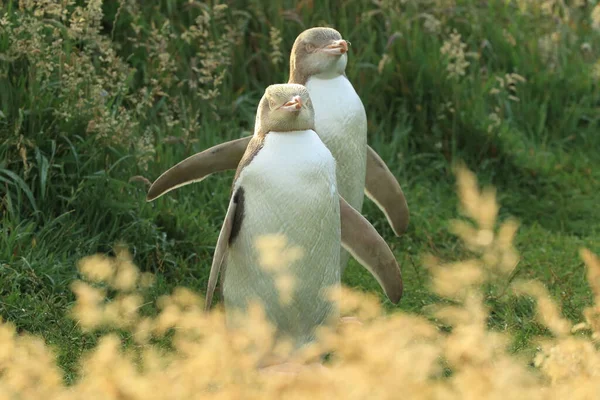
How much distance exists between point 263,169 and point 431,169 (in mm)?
2960

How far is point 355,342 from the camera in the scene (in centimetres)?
313

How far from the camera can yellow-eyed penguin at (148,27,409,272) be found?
15.1 ft

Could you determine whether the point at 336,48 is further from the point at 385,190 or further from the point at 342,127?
the point at 385,190

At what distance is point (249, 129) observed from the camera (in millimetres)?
6590

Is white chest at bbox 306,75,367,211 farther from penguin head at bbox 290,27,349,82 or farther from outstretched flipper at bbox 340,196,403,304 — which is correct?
outstretched flipper at bbox 340,196,403,304

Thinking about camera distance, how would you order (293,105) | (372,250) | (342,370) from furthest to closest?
(372,250) → (293,105) → (342,370)

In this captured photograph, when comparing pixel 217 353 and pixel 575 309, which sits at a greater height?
pixel 217 353

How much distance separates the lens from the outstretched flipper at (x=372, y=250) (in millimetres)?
4297

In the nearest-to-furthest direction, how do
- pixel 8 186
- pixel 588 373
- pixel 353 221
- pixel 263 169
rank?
pixel 588 373 → pixel 263 169 → pixel 353 221 → pixel 8 186

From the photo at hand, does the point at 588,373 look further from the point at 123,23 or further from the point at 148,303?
the point at 123,23

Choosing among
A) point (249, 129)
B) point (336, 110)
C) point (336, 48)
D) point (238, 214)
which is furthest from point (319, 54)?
point (249, 129)

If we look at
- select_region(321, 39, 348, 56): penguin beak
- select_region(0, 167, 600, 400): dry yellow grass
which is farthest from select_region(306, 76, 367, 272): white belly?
select_region(0, 167, 600, 400): dry yellow grass

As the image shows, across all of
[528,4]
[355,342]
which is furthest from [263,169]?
[528,4]

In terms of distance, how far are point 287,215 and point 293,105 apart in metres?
0.37
